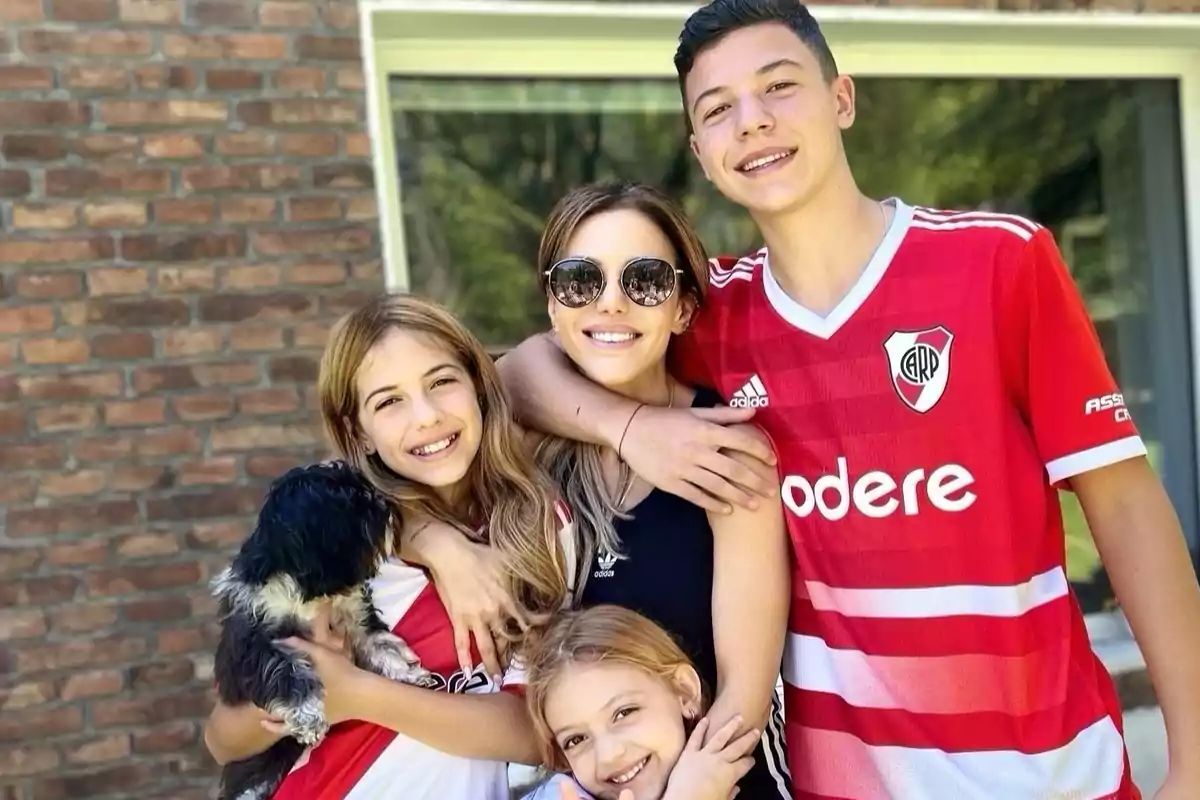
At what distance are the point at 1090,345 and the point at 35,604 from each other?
2.88m

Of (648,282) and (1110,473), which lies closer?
(1110,473)

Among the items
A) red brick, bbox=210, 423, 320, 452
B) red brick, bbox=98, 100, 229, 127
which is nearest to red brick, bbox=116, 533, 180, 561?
red brick, bbox=210, 423, 320, 452

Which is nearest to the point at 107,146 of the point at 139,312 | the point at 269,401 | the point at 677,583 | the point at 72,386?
the point at 139,312

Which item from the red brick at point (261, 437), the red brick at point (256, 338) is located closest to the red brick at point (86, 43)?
the red brick at point (256, 338)

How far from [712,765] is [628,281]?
2.74 ft

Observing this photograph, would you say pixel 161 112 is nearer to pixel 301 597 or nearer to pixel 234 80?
pixel 234 80

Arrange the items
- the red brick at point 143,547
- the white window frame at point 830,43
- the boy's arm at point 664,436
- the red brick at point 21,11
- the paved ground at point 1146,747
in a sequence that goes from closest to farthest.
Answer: the boy's arm at point 664,436, the red brick at point 21,11, the red brick at point 143,547, the white window frame at point 830,43, the paved ground at point 1146,747

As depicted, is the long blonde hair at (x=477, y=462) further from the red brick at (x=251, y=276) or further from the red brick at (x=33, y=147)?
the red brick at (x=33, y=147)

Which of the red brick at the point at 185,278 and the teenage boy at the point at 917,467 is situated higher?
the red brick at the point at 185,278

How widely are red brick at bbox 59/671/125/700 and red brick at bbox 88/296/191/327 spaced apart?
85cm

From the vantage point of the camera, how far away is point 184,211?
10.2ft

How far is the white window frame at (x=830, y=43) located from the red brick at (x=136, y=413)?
803 millimetres

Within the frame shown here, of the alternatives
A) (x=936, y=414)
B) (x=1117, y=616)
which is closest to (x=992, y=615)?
(x=936, y=414)

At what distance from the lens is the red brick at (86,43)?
299 cm
